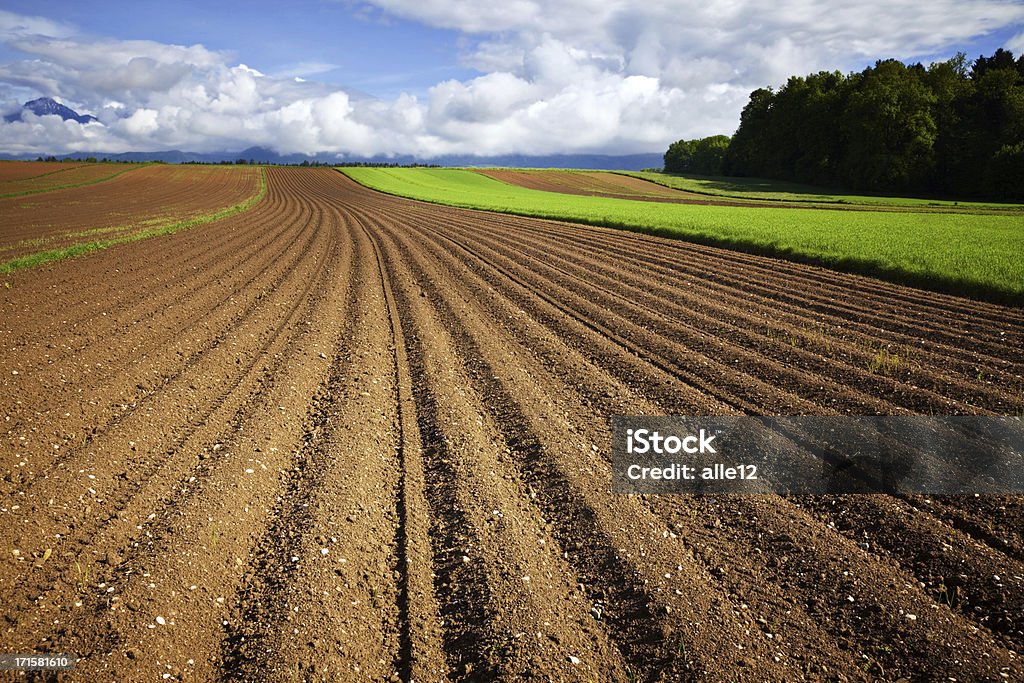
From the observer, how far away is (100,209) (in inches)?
1501

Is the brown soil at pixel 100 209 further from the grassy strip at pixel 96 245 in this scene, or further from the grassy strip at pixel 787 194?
the grassy strip at pixel 787 194

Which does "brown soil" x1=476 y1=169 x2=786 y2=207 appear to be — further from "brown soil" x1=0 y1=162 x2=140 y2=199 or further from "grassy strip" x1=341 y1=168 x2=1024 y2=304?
"brown soil" x1=0 y1=162 x2=140 y2=199

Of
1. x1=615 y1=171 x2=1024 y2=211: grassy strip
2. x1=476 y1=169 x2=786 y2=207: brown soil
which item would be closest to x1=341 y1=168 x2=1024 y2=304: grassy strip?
x1=615 y1=171 x2=1024 y2=211: grassy strip

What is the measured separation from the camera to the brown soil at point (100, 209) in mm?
24172

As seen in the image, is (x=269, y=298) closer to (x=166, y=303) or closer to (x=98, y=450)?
(x=166, y=303)

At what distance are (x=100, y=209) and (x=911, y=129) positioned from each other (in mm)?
85293

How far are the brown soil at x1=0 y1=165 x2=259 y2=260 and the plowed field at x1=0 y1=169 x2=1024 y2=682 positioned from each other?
50.7ft

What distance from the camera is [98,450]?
256 inches

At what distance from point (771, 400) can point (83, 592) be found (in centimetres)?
874

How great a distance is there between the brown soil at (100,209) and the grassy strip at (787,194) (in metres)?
59.4

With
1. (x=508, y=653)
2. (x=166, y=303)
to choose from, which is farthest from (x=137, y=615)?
(x=166, y=303)

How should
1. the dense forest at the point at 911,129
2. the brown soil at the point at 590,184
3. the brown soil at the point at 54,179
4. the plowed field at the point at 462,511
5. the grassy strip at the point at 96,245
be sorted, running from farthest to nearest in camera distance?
1. the brown soil at the point at 590,184
2. the dense forest at the point at 911,129
3. the brown soil at the point at 54,179
4. the grassy strip at the point at 96,245
5. the plowed field at the point at 462,511

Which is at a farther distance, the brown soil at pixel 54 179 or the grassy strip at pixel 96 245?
the brown soil at pixel 54 179

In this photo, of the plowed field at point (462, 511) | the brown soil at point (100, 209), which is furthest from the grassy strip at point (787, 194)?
the brown soil at point (100, 209)
